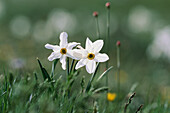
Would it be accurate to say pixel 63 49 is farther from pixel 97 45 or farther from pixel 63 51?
pixel 97 45

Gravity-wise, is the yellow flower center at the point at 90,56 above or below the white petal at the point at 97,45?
below

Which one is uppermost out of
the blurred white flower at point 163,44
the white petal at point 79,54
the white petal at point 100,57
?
the white petal at point 79,54

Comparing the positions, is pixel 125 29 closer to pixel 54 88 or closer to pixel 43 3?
pixel 43 3

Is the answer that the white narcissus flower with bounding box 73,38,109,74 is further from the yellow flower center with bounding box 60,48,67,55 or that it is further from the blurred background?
the blurred background

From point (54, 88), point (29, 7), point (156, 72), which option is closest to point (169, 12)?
point (29, 7)

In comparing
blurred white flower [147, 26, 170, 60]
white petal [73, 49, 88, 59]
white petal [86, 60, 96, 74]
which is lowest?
blurred white flower [147, 26, 170, 60]

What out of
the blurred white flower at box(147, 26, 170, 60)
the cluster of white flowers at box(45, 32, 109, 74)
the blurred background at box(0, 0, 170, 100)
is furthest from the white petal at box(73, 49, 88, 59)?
the blurred white flower at box(147, 26, 170, 60)

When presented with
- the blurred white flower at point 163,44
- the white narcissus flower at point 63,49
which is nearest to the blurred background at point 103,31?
the blurred white flower at point 163,44

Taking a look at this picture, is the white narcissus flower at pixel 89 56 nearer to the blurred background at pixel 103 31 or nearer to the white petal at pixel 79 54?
the white petal at pixel 79 54
